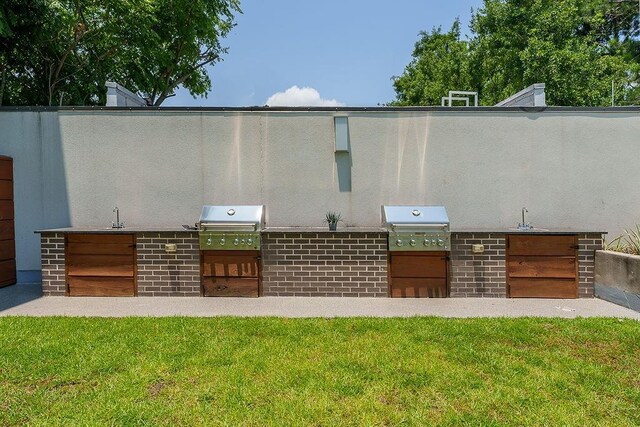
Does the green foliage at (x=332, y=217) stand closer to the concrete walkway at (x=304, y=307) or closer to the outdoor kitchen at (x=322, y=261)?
the outdoor kitchen at (x=322, y=261)

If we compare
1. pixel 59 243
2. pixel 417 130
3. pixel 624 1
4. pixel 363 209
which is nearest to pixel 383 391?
pixel 363 209

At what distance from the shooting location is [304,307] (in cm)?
480

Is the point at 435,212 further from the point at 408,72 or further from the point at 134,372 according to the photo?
the point at 408,72

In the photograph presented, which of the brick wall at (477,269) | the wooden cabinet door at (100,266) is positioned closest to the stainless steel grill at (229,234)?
the wooden cabinet door at (100,266)

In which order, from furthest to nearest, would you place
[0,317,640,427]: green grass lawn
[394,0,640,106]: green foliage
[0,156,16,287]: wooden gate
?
[394,0,640,106]: green foliage < [0,156,16,287]: wooden gate < [0,317,640,427]: green grass lawn

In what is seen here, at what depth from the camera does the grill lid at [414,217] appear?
5152mm

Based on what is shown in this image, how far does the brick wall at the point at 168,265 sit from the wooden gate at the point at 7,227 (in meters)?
2.34

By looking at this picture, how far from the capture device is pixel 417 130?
19.8 ft

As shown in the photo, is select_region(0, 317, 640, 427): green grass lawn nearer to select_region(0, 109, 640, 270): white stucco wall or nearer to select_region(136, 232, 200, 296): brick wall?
select_region(136, 232, 200, 296): brick wall

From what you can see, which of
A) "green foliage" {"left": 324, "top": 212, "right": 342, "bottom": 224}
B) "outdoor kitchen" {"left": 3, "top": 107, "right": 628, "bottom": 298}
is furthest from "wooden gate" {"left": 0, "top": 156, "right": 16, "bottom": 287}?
"green foliage" {"left": 324, "top": 212, "right": 342, "bottom": 224}

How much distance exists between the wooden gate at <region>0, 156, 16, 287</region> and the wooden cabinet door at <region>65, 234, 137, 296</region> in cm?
137

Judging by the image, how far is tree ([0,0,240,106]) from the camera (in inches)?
323

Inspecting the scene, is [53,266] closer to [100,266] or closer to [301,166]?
[100,266]

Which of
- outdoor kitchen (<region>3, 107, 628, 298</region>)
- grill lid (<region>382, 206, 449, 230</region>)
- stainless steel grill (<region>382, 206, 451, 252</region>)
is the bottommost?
stainless steel grill (<region>382, 206, 451, 252</region>)
